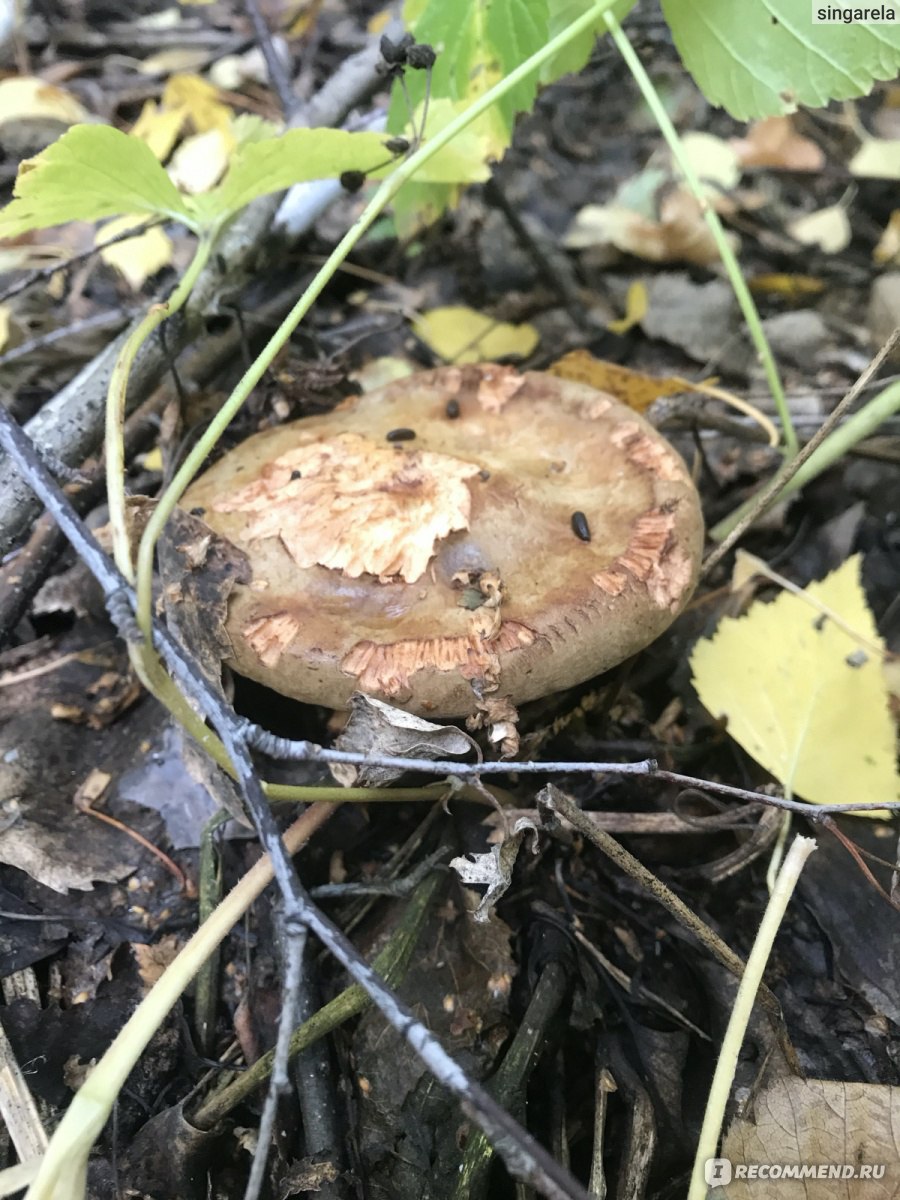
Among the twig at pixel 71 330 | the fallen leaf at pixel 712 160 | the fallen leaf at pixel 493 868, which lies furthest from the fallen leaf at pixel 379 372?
the fallen leaf at pixel 493 868

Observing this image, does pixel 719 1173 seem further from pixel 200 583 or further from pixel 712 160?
pixel 712 160

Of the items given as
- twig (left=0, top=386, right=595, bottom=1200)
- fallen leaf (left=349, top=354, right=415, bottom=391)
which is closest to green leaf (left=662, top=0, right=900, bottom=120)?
fallen leaf (left=349, top=354, right=415, bottom=391)

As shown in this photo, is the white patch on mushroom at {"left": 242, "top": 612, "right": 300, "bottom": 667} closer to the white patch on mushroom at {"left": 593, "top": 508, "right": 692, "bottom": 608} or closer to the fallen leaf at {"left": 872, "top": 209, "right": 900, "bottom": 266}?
the white patch on mushroom at {"left": 593, "top": 508, "right": 692, "bottom": 608}

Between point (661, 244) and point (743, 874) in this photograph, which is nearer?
point (743, 874)

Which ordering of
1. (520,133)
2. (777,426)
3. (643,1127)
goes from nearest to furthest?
(643,1127), (777,426), (520,133)

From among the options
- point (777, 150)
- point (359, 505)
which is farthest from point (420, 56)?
point (777, 150)

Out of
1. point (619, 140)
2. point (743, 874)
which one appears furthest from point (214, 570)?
point (619, 140)

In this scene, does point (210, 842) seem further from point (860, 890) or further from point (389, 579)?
point (860, 890)
